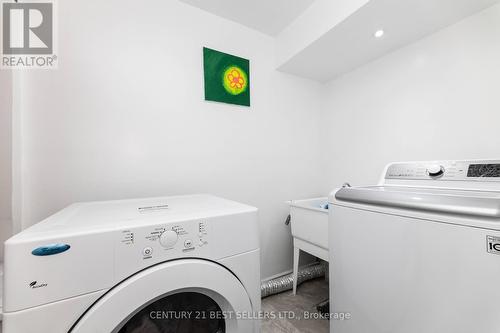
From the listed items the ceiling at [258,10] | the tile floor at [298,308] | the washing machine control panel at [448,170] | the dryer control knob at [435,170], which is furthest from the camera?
the ceiling at [258,10]

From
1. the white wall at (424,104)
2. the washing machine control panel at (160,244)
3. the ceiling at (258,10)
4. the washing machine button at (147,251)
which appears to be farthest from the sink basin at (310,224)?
the ceiling at (258,10)

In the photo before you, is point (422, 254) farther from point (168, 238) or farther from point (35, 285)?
point (35, 285)

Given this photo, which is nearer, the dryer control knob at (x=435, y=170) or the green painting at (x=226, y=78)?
the dryer control knob at (x=435, y=170)

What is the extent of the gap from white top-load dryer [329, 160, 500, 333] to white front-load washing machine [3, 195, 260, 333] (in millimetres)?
435

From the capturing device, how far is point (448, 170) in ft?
2.97

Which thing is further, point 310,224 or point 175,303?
point 310,224

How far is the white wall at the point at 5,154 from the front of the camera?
2.80ft

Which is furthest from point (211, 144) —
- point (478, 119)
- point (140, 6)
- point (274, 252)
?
point (478, 119)

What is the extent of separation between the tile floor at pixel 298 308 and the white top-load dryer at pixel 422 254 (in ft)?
1.16

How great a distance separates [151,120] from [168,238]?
909mm

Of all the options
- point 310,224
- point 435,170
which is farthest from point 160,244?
point 435,170

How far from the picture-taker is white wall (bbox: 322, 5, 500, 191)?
108 centimetres

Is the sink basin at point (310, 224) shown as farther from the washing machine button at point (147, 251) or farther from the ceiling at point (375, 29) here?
the ceiling at point (375, 29)

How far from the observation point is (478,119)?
3.64ft
